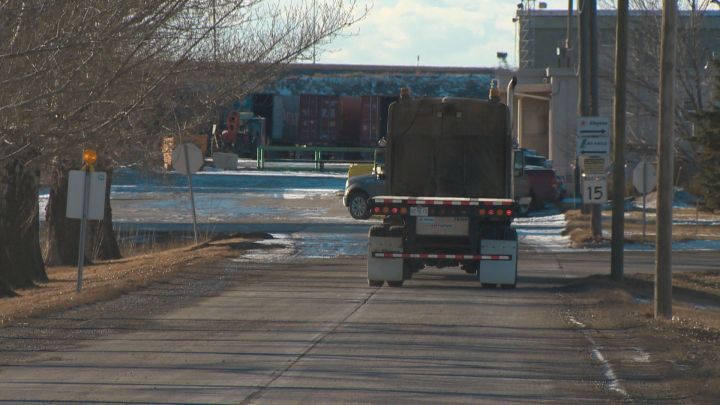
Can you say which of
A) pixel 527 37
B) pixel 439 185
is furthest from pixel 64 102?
pixel 527 37

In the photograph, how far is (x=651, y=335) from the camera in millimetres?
14039

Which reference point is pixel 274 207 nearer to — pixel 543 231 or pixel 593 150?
pixel 543 231

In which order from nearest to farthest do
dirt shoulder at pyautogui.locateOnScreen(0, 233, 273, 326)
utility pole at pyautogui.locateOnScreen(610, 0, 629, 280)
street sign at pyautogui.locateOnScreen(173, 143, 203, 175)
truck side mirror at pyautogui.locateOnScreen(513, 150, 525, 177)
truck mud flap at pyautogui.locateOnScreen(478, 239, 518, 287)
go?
dirt shoulder at pyautogui.locateOnScreen(0, 233, 273, 326)
truck mud flap at pyautogui.locateOnScreen(478, 239, 518, 287)
utility pole at pyautogui.locateOnScreen(610, 0, 629, 280)
truck side mirror at pyautogui.locateOnScreen(513, 150, 525, 177)
street sign at pyautogui.locateOnScreen(173, 143, 203, 175)

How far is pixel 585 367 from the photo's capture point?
1170 cm

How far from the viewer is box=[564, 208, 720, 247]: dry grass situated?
3116cm

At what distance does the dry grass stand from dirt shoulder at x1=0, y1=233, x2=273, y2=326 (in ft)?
27.6

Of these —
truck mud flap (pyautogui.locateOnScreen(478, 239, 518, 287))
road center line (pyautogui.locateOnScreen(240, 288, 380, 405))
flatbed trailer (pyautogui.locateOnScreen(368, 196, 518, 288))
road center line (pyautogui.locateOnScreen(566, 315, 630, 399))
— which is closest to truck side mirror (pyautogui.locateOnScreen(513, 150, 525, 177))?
flatbed trailer (pyautogui.locateOnScreen(368, 196, 518, 288))

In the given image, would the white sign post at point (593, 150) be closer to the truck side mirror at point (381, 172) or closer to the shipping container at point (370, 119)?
the truck side mirror at point (381, 172)

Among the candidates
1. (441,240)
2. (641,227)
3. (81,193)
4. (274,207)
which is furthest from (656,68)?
(81,193)

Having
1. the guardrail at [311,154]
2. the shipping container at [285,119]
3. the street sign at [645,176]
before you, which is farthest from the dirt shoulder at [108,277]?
the shipping container at [285,119]

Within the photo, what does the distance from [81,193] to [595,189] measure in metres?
10.1

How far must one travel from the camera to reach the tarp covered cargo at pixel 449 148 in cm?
2070

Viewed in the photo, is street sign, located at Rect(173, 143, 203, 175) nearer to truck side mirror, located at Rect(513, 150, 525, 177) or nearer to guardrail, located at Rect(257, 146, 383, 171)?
truck side mirror, located at Rect(513, 150, 525, 177)

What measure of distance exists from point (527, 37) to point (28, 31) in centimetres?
6025
